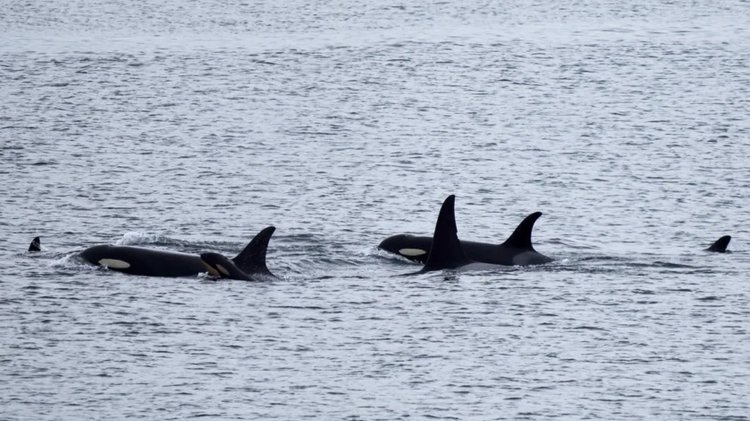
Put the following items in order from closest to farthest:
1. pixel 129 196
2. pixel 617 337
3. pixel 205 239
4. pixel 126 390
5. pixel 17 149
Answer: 1. pixel 126 390
2. pixel 617 337
3. pixel 205 239
4. pixel 129 196
5. pixel 17 149

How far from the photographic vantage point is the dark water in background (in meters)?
19.8

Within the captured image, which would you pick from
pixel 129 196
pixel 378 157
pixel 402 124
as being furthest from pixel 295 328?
pixel 402 124

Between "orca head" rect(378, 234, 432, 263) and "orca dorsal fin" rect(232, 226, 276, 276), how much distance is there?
2.96 metres

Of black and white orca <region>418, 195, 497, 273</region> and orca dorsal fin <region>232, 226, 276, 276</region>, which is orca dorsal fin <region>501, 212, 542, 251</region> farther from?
orca dorsal fin <region>232, 226, 276, 276</region>

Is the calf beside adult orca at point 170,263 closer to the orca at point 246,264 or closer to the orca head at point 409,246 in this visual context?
the orca at point 246,264

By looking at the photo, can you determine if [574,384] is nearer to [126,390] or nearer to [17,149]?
[126,390]

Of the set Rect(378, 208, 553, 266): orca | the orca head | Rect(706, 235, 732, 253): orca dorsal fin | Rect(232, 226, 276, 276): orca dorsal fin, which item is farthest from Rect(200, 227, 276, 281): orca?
Rect(706, 235, 732, 253): orca dorsal fin

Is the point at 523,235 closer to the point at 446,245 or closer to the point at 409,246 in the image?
the point at 446,245

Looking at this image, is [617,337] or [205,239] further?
[205,239]

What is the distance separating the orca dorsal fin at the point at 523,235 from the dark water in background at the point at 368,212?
1.74 ft

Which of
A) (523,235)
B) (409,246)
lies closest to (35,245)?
(409,246)

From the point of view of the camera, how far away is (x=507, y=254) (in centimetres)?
2647

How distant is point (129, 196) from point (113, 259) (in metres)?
7.96

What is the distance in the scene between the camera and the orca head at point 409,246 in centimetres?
2722
